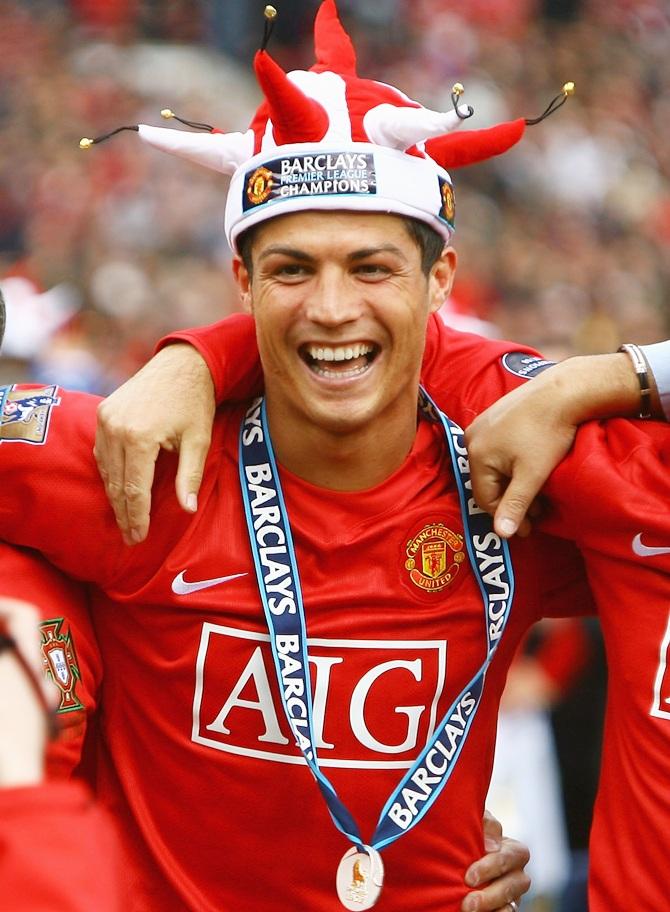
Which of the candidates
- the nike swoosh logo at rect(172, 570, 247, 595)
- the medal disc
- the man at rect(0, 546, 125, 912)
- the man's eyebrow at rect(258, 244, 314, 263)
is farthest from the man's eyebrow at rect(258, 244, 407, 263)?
the man at rect(0, 546, 125, 912)

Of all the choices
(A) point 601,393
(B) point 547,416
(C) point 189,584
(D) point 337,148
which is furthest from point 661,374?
(C) point 189,584

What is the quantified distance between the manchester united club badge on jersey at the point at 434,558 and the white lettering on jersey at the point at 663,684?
531 mm

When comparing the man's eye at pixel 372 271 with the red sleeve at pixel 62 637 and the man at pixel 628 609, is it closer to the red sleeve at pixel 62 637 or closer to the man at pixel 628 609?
the man at pixel 628 609

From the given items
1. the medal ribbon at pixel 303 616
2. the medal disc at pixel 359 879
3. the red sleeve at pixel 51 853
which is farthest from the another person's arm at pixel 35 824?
the medal disc at pixel 359 879

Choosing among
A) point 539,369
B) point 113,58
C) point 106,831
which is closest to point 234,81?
point 113,58

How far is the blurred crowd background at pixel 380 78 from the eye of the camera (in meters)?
9.38

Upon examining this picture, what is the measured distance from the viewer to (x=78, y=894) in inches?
65.7

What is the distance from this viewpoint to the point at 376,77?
1141 centimetres

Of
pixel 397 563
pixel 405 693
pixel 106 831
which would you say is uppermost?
pixel 397 563

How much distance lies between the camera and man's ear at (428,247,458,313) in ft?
11.3

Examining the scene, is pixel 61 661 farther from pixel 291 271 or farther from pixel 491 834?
pixel 491 834

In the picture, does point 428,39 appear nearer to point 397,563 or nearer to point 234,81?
point 234,81

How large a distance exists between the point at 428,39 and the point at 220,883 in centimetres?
942

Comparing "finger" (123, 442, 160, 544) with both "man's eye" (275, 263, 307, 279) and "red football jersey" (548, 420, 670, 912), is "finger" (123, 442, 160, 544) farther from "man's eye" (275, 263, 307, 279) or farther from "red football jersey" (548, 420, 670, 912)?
"red football jersey" (548, 420, 670, 912)
